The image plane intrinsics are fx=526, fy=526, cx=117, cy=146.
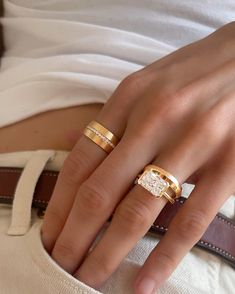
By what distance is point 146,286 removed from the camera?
0.59m

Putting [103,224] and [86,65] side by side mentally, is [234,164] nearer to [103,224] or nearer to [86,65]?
[103,224]

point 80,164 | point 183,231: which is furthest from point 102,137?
point 183,231

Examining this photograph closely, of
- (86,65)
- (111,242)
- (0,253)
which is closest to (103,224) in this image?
(111,242)

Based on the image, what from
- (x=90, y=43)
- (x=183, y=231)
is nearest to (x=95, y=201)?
(x=183, y=231)

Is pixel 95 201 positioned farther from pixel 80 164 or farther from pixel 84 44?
pixel 84 44

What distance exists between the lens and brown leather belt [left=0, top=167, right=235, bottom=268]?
0.64 metres

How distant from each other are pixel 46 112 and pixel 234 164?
0.30 m

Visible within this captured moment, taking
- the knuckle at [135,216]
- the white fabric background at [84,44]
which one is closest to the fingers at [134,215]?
the knuckle at [135,216]

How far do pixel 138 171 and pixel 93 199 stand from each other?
0.06m

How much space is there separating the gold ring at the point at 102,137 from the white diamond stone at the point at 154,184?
0.07 m

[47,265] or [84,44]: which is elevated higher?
[84,44]

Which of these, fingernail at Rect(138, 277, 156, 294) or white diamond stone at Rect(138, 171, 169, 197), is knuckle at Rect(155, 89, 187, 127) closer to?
white diamond stone at Rect(138, 171, 169, 197)

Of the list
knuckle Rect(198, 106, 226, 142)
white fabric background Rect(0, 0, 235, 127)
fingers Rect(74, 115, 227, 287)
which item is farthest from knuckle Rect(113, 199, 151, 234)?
white fabric background Rect(0, 0, 235, 127)

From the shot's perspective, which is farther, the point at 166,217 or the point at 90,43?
the point at 90,43
